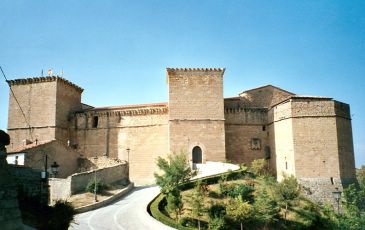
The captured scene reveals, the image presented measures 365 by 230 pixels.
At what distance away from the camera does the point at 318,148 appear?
75.9 feet

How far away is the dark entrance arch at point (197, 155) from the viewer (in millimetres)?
26141

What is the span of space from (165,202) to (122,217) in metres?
3.22

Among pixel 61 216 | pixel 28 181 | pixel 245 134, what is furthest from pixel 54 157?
pixel 245 134

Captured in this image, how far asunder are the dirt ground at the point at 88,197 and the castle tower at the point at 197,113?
6050 mm

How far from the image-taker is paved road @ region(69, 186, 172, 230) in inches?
568

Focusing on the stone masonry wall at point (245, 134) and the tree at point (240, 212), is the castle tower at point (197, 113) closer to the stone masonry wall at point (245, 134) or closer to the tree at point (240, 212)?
the stone masonry wall at point (245, 134)

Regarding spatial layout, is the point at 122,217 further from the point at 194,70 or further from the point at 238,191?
the point at 194,70

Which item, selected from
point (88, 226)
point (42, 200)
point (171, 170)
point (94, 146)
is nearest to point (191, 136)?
point (171, 170)

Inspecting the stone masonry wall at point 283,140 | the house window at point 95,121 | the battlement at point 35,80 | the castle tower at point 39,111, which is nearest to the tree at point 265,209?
the stone masonry wall at point 283,140

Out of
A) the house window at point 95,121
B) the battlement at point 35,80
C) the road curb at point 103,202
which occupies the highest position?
the battlement at point 35,80

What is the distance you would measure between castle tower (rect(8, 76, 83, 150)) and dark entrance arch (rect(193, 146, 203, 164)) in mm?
12621

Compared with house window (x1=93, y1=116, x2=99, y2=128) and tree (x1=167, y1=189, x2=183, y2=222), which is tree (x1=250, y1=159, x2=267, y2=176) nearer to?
tree (x1=167, y1=189, x2=183, y2=222)

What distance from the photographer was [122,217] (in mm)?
16094

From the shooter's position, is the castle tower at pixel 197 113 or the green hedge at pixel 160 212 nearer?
the green hedge at pixel 160 212
